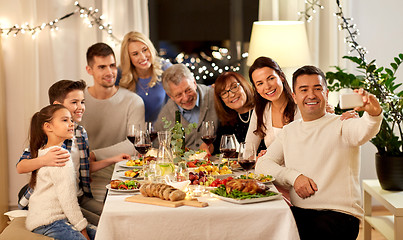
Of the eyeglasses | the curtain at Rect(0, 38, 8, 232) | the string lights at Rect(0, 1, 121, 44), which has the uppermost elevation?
the string lights at Rect(0, 1, 121, 44)

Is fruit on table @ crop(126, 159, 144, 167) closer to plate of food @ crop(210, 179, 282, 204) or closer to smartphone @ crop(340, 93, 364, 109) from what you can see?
plate of food @ crop(210, 179, 282, 204)

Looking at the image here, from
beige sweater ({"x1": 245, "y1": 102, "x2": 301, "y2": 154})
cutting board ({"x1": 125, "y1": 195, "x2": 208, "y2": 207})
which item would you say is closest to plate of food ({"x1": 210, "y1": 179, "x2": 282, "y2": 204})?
cutting board ({"x1": 125, "y1": 195, "x2": 208, "y2": 207})

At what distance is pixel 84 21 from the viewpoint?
464cm

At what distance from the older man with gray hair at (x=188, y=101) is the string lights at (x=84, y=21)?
100 centimetres

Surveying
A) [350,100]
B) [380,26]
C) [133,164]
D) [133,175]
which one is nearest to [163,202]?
[133,175]

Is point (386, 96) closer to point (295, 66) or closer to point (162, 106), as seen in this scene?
point (295, 66)

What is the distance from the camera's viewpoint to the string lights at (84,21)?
4.57 meters

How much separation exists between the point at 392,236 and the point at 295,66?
1.51 m

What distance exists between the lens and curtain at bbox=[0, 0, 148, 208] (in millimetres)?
4594

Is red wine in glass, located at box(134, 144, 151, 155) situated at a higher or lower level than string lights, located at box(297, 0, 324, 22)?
lower

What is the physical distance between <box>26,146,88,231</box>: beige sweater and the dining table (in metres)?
0.69

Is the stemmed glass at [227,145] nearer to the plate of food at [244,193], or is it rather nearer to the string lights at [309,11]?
the plate of food at [244,193]

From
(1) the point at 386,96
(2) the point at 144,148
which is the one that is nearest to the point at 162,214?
(2) the point at 144,148

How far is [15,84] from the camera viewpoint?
465 centimetres
